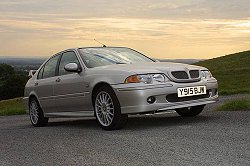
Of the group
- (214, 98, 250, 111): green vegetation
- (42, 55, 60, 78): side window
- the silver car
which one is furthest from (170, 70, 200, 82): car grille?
(42, 55, 60, 78): side window

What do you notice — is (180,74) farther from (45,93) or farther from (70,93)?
(45,93)

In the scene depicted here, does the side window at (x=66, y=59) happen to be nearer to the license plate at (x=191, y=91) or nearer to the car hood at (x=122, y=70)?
the car hood at (x=122, y=70)

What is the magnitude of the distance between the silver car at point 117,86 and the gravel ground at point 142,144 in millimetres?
366

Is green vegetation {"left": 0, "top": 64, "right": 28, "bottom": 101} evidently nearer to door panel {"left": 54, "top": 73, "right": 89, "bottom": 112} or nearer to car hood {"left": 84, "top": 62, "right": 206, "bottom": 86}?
door panel {"left": 54, "top": 73, "right": 89, "bottom": 112}

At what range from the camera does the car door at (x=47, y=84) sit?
9.88 m

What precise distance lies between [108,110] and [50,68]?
2636mm

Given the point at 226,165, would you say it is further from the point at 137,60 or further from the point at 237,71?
the point at 237,71

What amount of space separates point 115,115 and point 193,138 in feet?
5.69

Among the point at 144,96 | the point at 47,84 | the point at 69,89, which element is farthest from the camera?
the point at 47,84

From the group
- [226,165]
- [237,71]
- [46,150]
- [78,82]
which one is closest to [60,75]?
[78,82]

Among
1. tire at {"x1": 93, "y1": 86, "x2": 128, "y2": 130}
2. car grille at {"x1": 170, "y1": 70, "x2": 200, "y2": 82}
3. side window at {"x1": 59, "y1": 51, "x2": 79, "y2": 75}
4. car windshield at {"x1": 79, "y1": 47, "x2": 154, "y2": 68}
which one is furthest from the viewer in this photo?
side window at {"x1": 59, "y1": 51, "x2": 79, "y2": 75}

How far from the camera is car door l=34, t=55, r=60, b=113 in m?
9.88

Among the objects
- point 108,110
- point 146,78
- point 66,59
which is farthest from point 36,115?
point 146,78

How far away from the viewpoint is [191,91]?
8.12m
